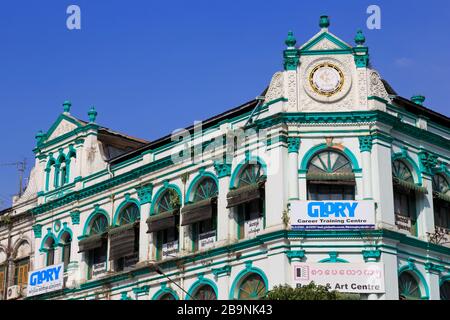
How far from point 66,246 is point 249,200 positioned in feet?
41.2

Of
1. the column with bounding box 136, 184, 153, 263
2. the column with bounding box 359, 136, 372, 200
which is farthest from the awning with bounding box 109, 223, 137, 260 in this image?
the column with bounding box 359, 136, 372, 200

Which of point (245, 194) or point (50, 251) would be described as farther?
point (50, 251)

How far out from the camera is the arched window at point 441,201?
32406mm

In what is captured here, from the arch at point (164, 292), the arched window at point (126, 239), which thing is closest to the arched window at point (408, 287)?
the arch at point (164, 292)

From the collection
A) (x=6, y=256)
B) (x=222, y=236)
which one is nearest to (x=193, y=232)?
(x=222, y=236)

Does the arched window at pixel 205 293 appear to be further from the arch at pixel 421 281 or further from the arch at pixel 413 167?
the arch at pixel 413 167

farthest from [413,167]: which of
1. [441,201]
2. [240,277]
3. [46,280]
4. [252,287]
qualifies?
[46,280]

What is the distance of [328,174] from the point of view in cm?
2938

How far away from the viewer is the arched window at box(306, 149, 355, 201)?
96.6 feet

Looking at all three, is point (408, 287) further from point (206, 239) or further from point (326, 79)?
point (326, 79)

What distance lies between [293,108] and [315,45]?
8.96ft

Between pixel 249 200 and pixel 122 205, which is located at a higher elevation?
pixel 122 205

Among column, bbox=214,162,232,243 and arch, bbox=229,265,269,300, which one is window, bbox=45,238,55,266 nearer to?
column, bbox=214,162,232,243
